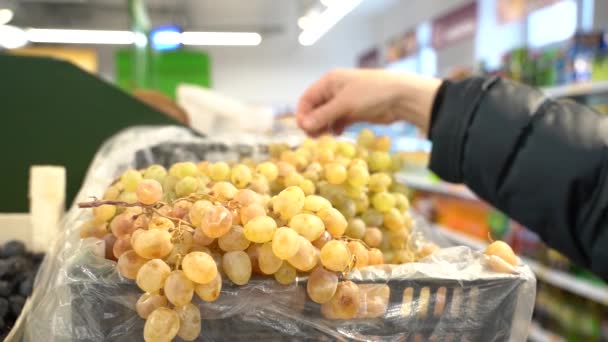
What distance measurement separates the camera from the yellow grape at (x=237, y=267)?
0.39 meters

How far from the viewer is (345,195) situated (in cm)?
59

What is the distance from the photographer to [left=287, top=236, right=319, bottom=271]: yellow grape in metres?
0.40

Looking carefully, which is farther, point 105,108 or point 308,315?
point 105,108

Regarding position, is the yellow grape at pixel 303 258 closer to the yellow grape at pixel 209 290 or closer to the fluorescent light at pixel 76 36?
the yellow grape at pixel 209 290

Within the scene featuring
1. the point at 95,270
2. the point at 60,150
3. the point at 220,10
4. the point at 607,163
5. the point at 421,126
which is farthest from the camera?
the point at 220,10

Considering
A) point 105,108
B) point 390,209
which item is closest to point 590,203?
point 390,209

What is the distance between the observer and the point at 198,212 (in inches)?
16.3

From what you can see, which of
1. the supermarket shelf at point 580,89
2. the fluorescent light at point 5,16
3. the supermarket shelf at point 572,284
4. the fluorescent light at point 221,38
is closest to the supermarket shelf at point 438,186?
the supermarket shelf at point 572,284

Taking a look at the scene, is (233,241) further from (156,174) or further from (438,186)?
(438,186)

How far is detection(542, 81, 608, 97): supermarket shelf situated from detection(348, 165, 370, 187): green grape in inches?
99.9

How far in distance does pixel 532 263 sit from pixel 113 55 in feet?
32.5

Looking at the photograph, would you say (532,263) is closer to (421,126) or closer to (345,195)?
(421,126)

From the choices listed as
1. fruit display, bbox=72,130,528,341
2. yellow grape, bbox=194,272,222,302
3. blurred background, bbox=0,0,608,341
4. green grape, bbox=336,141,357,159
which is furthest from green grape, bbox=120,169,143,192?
blurred background, bbox=0,0,608,341

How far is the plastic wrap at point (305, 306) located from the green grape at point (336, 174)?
16 centimetres
